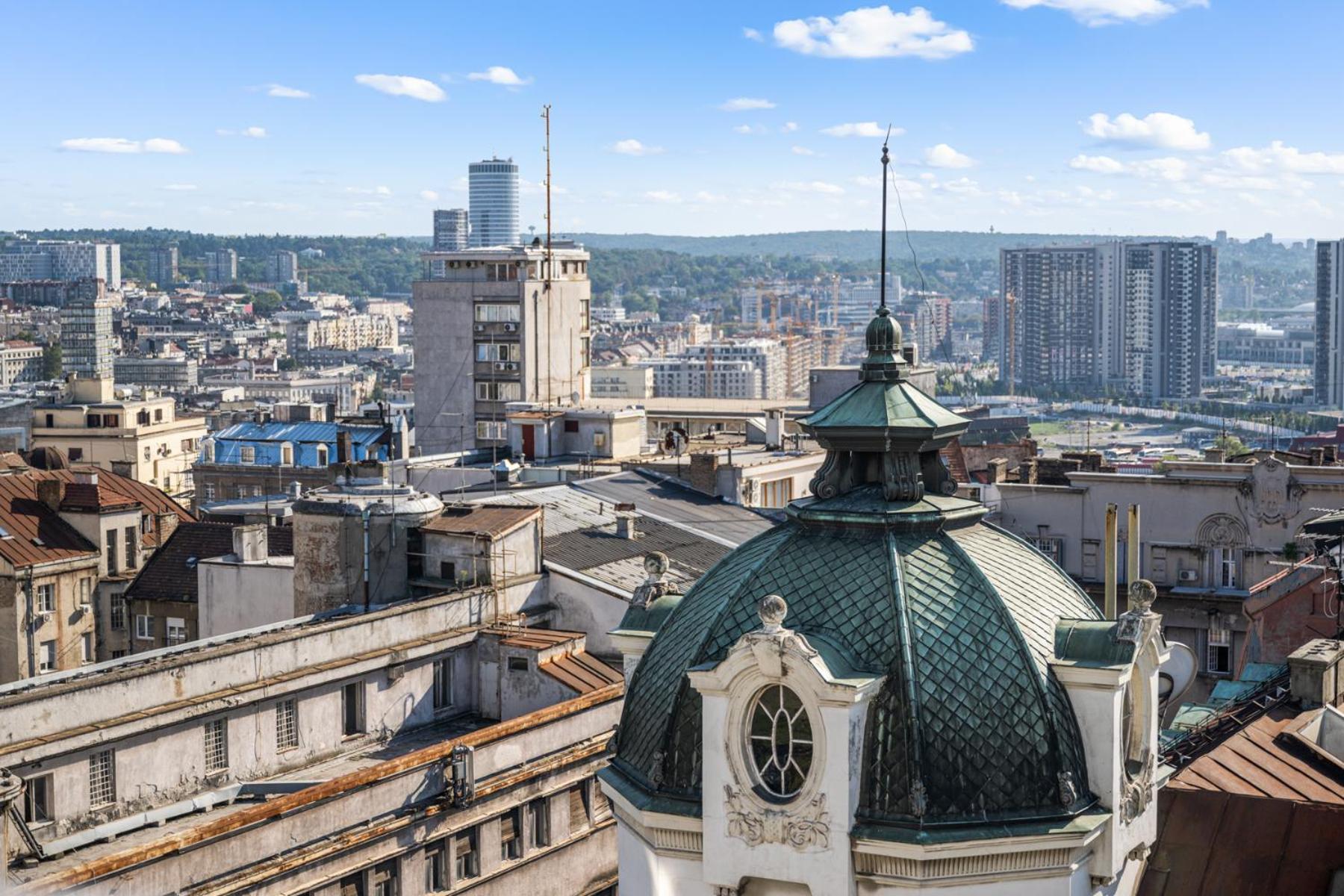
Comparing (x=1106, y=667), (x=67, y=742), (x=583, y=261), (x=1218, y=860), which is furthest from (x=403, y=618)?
(x=583, y=261)

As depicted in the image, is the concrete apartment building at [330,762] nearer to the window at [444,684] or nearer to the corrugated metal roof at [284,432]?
the window at [444,684]

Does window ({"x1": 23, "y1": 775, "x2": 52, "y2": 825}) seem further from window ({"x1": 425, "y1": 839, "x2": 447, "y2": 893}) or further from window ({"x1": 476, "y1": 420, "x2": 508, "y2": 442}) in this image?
window ({"x1": 476, "y1": 420, "x2": 508, "y2": 442})

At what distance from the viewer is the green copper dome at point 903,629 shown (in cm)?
1956

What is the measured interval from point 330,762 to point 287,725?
4.92ft

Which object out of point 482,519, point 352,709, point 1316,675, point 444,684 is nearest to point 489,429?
point 482,519

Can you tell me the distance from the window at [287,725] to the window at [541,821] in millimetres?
5318

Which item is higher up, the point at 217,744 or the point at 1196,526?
the point at 1196,526

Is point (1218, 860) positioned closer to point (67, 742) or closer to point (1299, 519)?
point (67, 742)

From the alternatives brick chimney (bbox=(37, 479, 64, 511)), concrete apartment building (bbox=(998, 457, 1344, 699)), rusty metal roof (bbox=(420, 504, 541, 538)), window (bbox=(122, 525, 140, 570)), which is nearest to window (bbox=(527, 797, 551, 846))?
rusty metal roof (bbox=(420, 504, 541, 538))

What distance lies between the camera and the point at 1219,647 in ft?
208

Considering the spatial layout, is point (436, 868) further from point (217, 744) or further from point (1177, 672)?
point (1177, 672)

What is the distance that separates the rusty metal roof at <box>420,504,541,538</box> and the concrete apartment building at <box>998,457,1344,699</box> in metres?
20.6

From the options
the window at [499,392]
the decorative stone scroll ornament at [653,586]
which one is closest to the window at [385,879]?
the decorative stone scroll ornament at [653,586]

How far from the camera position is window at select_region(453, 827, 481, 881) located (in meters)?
42.5
